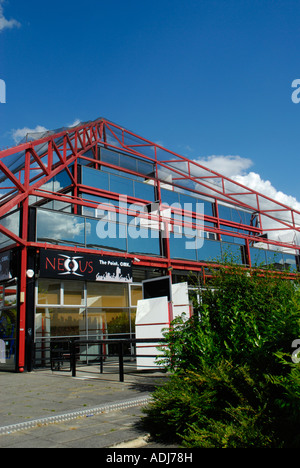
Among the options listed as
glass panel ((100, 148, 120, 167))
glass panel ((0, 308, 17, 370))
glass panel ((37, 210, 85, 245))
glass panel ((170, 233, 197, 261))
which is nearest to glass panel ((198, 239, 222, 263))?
glass panel ((170, 233, 197, 261))

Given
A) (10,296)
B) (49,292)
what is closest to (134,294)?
(49,292)

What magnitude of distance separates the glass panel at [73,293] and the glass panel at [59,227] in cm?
163

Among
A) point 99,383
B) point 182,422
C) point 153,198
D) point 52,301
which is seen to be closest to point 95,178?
point 153,198

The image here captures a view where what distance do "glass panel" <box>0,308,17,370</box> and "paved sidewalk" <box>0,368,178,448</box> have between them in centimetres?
337

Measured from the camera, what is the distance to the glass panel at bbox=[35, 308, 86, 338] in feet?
45.8

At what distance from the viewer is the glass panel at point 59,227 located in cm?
1444

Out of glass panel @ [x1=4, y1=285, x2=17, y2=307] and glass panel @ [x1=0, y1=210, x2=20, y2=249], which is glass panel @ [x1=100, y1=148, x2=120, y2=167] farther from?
glass panel @ [x1=4, y1=285, x2=17, y2=307]

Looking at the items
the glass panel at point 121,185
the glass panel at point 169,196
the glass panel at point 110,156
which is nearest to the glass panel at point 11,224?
the glass panel at point 121,185

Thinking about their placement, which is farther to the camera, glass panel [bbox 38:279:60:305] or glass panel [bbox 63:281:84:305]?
glass panel [bbox 63:281:84:305]

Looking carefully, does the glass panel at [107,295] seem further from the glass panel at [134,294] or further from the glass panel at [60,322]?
the glass panel at [60,322]

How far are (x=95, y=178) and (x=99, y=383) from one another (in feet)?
45.2

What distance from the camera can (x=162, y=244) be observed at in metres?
18.6
